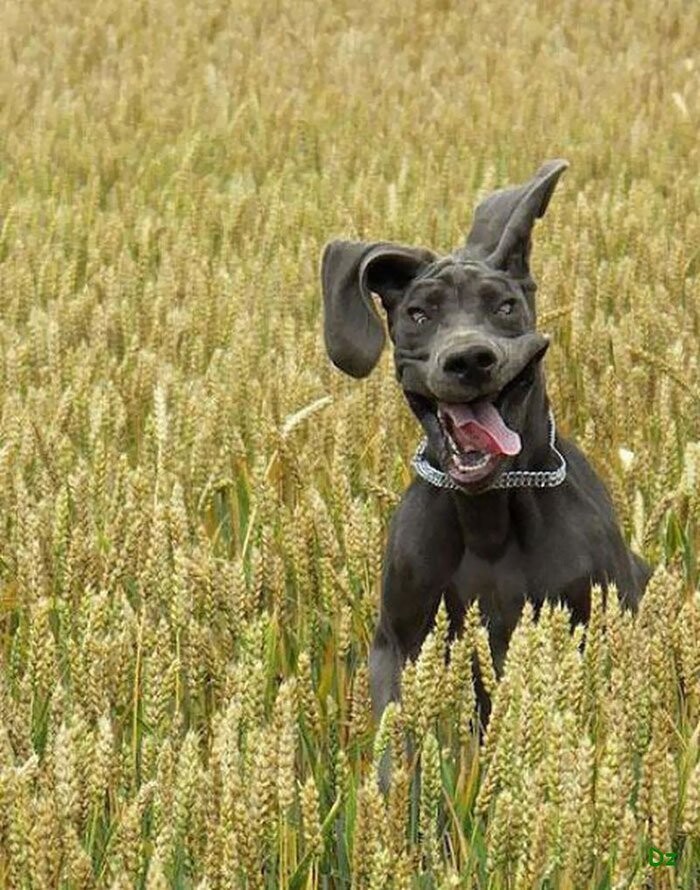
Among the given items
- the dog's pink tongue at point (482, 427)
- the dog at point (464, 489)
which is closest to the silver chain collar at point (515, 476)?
the dog at point (464, 489)

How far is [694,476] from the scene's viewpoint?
3.73m

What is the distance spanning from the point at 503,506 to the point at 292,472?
2.11ft

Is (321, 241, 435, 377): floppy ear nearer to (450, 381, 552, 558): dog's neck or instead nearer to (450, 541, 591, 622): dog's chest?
(450, 381, 552, 558): dog's neck

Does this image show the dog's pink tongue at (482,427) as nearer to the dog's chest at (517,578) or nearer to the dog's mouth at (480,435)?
the dog's mouth at (480,435)

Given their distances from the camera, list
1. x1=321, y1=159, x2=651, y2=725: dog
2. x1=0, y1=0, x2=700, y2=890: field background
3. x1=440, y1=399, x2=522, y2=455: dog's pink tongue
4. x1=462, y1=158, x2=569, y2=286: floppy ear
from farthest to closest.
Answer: x1=462, y1=158, x2=569, y2=286: floppy ear < x1=321, y1=159, x2=651, y2=725: dog < x1=440, y1=399, x2=522, y2=455: dog's pink tongue < x1=0, y1=0, x2=700, y2=890: field background

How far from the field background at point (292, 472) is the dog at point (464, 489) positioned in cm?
11

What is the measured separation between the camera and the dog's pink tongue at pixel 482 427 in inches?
128

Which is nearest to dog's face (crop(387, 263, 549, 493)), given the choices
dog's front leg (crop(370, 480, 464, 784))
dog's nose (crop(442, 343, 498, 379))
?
dog's nose (crop(442, 343, 498, 379))

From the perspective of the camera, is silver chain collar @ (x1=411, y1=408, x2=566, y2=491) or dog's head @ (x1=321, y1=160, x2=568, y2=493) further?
silver chain collar @ (x1=411, y1=408, x2=566, y2=491)

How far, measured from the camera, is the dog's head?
3.19 m

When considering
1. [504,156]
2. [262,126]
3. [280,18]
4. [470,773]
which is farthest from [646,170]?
[470,773]

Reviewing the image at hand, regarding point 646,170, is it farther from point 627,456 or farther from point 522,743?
point 522,743

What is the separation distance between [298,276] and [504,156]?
2.54 m

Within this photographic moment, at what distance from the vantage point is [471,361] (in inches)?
123
